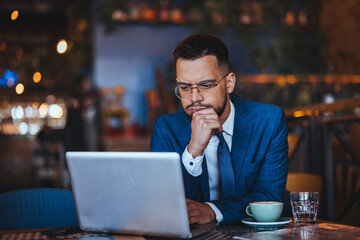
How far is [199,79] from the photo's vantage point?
5.65 feet

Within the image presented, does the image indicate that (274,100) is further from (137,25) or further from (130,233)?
(130,233)

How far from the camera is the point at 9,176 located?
27.5 feet

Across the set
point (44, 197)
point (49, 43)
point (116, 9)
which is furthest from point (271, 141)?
point (49, 43)

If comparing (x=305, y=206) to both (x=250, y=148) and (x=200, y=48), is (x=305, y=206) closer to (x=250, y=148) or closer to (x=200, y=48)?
(x=250, y=148)

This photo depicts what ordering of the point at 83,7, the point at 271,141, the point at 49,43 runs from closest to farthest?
1. the point at 271,141
2. the point at 83,7
3. the point at 49,43

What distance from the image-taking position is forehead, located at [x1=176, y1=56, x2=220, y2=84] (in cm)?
172

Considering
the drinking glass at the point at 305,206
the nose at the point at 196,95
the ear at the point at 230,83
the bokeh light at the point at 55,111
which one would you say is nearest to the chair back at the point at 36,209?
the nose at the point at 196,95

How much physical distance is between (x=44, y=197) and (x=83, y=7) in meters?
7.31

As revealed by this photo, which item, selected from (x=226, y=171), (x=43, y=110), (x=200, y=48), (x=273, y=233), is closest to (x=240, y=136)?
(x=226, y=171)

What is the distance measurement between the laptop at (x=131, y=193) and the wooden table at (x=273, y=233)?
0.11 feet

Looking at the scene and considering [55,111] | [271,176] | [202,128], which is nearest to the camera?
[202,128]

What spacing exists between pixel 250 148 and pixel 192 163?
28cm

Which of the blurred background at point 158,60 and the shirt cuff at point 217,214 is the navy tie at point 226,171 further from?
the blurred background at point 158,60

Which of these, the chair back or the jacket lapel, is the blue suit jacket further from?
the chair back
